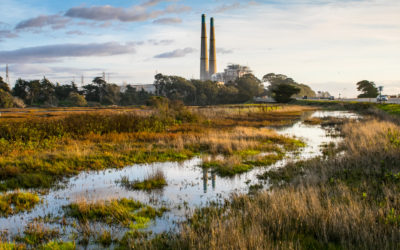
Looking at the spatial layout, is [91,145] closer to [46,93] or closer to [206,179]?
[206,179]

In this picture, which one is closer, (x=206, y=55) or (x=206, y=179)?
(x=206, y=179)

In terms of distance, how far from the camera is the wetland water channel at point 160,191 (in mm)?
9141

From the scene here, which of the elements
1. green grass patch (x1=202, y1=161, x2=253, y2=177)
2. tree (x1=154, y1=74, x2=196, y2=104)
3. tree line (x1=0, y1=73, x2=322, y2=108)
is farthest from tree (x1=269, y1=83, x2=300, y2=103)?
green grass patch (x1=202, y1=161, x2=253, y2=177)

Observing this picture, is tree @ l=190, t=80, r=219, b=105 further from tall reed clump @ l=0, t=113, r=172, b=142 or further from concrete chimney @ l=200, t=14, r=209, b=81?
tall reed clump @ l=0, t=113, r=172, b=142

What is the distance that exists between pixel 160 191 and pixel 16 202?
4649mm

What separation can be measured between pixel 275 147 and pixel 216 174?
7.56m

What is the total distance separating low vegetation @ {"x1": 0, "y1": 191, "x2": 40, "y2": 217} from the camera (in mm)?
9602

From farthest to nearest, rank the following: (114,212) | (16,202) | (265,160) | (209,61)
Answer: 1. (209,61)
2. (265,160)
3. (16,202)
4. (114,212)

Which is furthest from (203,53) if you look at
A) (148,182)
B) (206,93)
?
(148,182)

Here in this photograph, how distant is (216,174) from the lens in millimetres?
14391

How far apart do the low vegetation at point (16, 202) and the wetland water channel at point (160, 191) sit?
264 mm

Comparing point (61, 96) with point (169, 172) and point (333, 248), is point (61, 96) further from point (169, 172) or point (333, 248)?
point (333, 248)

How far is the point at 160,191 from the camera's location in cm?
1190

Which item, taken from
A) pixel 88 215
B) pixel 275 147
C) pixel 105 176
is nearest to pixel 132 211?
pixel 88 215
